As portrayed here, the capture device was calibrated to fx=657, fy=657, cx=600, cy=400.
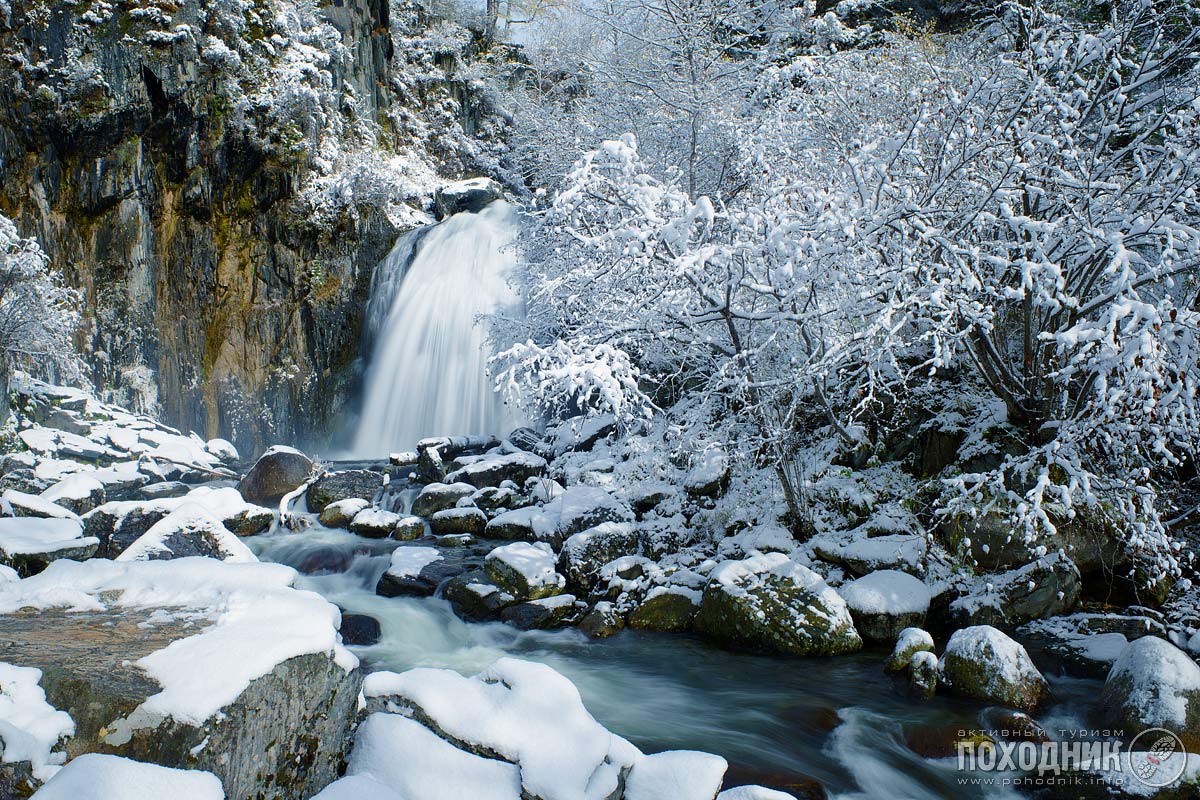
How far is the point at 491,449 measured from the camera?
40.5 ft

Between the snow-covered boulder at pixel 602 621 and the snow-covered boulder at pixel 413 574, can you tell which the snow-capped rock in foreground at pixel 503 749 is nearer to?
the snow-covered boulder at pixel 602 621

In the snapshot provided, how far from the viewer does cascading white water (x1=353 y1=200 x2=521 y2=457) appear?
47.8 feet

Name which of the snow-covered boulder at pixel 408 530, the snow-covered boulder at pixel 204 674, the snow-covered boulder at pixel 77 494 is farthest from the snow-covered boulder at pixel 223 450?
the snow-covered boulder at pixel 204 674

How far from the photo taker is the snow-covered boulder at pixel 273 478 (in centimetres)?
1007

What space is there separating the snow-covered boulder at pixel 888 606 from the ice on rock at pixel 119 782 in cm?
509

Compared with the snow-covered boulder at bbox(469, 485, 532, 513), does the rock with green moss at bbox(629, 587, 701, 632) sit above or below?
below

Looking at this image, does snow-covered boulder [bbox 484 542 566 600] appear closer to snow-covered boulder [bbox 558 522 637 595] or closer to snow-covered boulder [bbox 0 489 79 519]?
snow-covered boulder [bbox 558 522 637 595]

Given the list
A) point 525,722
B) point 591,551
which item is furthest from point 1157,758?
point 591,551

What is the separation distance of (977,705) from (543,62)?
78.4ft

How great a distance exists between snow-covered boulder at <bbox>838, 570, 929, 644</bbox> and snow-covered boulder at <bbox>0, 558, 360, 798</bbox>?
14.6ft

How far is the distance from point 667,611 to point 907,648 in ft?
6.97

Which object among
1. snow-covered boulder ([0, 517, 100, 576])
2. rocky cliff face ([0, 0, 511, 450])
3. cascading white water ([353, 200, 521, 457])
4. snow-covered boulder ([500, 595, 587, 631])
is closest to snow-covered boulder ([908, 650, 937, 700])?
snow-covered boulder ([500, 595, 587, 631])

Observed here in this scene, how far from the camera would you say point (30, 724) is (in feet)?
7.39

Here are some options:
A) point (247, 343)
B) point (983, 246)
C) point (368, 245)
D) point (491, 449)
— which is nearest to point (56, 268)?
point (247, 343)
